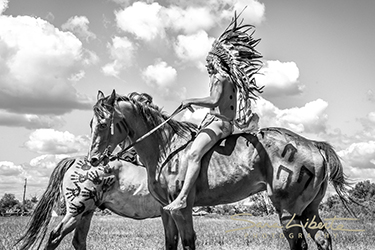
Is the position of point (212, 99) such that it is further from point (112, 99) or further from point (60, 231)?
point (60, 231)

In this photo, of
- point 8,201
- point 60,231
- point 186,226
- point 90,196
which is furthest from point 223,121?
point 8,201

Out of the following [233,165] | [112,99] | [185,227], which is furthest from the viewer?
[112,99]

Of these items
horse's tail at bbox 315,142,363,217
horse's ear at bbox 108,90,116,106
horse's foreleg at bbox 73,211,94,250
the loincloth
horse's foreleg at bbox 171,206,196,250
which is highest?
horse's ear at bbox 108,90,116,106

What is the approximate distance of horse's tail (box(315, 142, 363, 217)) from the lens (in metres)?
5.30

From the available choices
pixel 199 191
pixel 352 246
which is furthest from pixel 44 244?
pixel 352 246

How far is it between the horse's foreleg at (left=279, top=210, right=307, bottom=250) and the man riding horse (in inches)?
48.6

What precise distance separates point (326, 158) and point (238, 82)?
1630 mm

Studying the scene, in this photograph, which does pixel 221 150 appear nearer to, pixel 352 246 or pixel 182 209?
pixel 182 209

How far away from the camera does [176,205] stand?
4.71m

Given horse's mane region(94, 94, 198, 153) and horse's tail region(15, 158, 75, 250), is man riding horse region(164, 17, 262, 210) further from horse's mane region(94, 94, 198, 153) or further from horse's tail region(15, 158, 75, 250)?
horse's tail region(15, 158, 75, 250)

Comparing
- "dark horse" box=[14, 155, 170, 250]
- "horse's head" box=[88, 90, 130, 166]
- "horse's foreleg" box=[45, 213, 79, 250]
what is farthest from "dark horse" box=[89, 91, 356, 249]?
"horse's foreleg" box=[45, 213, 79, 250]

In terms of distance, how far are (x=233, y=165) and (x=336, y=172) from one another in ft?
5.34

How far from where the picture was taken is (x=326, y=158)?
5.23 metres

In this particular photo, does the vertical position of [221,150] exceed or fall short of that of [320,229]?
it exceeds it
